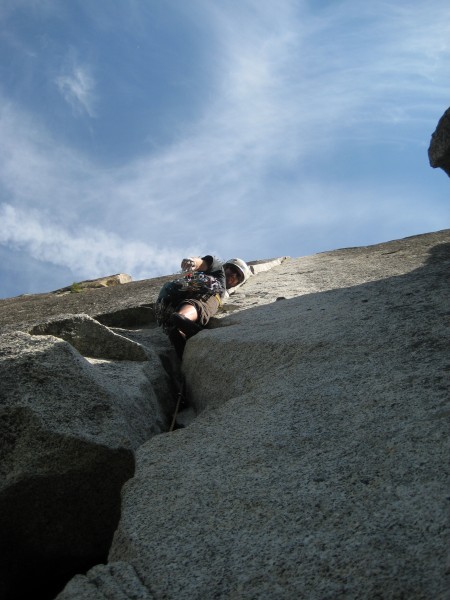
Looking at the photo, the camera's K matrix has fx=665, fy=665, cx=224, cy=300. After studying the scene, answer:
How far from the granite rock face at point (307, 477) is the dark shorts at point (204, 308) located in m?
1.25

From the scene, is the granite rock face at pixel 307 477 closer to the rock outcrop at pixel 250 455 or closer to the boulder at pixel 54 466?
the rock outcrop at pixel 250 455

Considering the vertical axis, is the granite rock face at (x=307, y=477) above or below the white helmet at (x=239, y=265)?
below

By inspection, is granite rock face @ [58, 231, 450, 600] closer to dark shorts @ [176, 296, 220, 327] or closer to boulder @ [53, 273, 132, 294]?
dark shorts @ [176, 296, 220, 327]

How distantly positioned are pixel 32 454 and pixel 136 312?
326 centimetres

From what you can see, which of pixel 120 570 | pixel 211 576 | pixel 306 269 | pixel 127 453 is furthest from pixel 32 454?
pixel 306 269

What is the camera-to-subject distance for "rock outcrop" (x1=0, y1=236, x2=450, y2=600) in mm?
1977

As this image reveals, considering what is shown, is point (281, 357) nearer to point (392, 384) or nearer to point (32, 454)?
point (392, 384)

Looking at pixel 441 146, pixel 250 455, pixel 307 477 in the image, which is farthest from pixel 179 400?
pixel 441 146

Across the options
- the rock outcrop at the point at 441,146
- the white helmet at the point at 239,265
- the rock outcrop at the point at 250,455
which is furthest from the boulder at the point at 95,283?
the rock outcrop at the point at 441,146

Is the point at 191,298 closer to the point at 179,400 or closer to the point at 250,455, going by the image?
the point at 179,400

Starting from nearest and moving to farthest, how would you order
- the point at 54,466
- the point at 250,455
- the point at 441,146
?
the point at 250,455 < the point at 54,466 < the point at 441,146

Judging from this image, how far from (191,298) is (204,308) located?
258 millimetres

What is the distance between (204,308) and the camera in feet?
17.7

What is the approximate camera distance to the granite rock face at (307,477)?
192 cm
